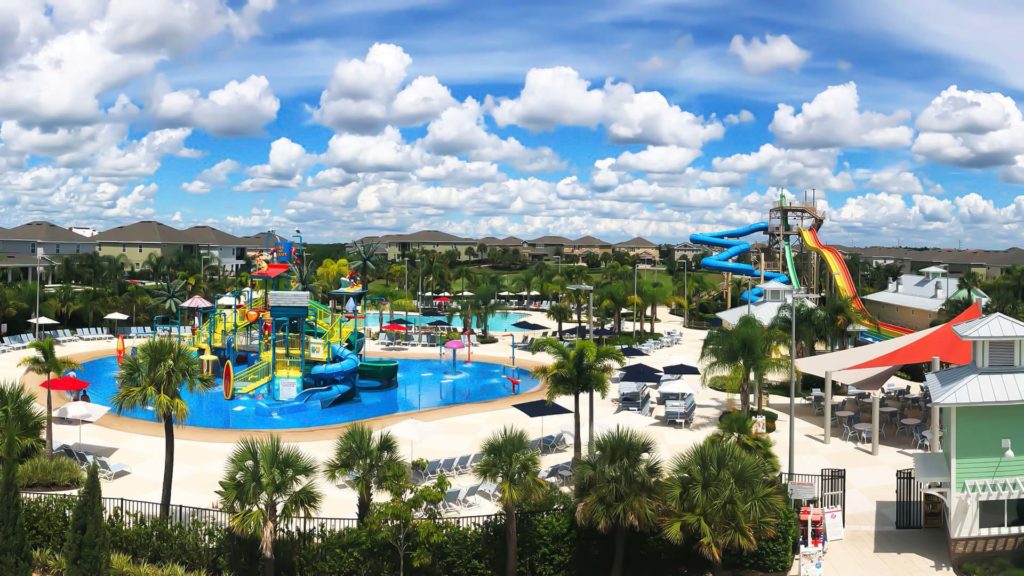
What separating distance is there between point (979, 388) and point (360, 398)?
29.3m

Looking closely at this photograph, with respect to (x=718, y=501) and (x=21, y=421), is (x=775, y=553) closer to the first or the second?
(x=718, y=501)

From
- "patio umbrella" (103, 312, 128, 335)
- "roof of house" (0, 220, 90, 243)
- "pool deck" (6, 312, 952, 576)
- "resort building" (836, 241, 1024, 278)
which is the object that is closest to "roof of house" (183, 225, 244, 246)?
"roof of house" (0, 220, 90, 243)

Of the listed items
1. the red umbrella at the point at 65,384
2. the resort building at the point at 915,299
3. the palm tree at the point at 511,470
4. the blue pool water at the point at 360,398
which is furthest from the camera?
the resort building at the point at 915,299

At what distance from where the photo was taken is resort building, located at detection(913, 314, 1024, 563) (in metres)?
18.7

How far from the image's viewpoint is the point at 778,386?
1561 inches

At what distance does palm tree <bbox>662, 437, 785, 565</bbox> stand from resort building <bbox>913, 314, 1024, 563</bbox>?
5080 millimetres

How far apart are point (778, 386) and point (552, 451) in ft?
57.8

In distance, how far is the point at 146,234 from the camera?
114m

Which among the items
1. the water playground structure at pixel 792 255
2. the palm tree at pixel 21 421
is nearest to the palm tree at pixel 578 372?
the palm tree at pixel 21 421

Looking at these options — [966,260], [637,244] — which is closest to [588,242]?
[637,244]

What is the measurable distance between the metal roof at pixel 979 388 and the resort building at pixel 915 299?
126 ft

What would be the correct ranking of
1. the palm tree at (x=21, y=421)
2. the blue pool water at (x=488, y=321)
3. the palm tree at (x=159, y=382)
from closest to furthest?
the palm tree at (x=159, y=382) < the palm tree at (x=21, y=421) < the blue pool water at (x=488, y=321)

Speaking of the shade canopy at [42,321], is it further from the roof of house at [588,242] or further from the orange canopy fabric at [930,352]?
the roof of house at [588,242]

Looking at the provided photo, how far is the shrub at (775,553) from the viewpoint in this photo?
60.6 feet
